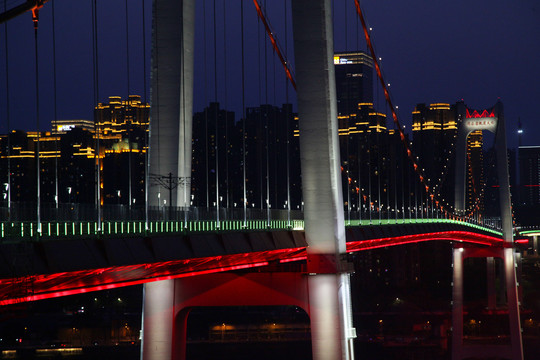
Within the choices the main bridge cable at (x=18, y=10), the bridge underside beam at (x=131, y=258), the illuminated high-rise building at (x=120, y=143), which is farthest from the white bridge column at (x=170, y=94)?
the main bridge cable at (x=18, y=10)

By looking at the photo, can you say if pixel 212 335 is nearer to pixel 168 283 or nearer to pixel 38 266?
pixel 168 283

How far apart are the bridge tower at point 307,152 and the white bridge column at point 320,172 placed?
3 centimetres

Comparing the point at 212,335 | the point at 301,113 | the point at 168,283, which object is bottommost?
the point at 212,335

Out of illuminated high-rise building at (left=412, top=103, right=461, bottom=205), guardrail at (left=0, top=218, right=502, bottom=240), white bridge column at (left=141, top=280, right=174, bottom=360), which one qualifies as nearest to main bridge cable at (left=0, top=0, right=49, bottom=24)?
guardrail at (left=0, top=218, right=502, bottom=240)

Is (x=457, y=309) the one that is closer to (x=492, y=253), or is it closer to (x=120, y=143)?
(x=492, y=253)

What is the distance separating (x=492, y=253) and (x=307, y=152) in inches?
2367

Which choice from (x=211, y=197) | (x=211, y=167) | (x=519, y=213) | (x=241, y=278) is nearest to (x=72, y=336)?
(x=211, y=197)

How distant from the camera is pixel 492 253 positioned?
9344cm

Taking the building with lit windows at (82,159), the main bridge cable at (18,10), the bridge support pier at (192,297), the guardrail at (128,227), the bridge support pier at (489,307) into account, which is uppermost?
the building with lit windows at (82,159)

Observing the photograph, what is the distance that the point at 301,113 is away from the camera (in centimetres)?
3709

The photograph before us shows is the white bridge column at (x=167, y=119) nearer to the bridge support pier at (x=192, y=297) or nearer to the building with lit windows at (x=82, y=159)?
the bridge support pier at (x=192, y=297)

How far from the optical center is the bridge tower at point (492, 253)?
70.9 meters

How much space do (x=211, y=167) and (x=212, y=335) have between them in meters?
25.7

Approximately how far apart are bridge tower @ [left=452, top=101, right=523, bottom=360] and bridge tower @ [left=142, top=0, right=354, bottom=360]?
36336mm
